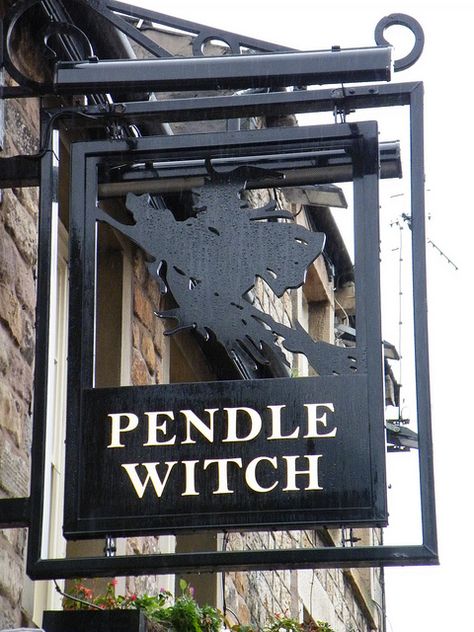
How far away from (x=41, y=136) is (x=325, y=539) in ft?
21.8

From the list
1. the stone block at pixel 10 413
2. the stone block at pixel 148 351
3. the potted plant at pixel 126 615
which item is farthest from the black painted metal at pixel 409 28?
the stone block at pixel 148 351

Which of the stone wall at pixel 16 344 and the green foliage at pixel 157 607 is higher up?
the stone wall at pixel 16 344

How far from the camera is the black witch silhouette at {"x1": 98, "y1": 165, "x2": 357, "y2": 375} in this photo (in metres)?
5.17

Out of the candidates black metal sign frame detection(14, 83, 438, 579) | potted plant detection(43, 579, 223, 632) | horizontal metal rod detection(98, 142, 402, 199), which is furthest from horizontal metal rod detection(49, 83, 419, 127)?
potted plant detection(43, 579, 223, 632)

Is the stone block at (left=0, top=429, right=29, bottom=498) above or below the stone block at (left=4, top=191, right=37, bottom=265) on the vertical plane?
below

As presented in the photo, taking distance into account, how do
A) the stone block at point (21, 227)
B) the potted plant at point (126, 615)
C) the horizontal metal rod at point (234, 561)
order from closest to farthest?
the horizontal metal rod at point (234, 561) → the potted plant at point (126, 615) → the stone block at point (21, 227)

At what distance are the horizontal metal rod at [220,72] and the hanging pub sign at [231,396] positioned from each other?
185 mm

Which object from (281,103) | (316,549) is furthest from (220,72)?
(316,549)

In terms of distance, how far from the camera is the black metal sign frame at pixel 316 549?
4.76 m

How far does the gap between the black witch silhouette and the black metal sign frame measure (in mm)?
313

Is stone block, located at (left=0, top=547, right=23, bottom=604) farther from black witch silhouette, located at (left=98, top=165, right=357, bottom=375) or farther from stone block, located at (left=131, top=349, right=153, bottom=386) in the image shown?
stone block, located at (left=131, top=349, right=153, bottom=386)

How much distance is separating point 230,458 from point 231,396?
0.67 ft

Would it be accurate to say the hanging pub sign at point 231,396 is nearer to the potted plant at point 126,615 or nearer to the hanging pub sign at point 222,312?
the hanging pub sign at point 222,312

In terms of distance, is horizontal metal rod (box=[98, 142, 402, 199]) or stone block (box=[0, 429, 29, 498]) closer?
horizontal metal rod (box=[98, 142, 402, 199])
